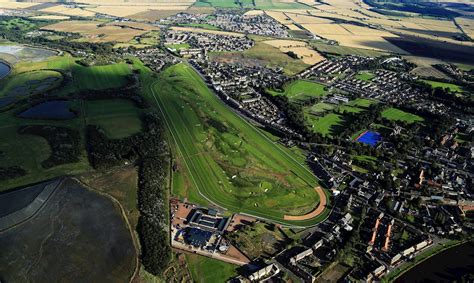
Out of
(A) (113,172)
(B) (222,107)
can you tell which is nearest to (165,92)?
(B) (222,107)

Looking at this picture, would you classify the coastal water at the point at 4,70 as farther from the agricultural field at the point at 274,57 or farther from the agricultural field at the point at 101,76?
the agricultural field at the point at 274,57

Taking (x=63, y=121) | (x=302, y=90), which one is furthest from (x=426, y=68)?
(x=63, y=121)

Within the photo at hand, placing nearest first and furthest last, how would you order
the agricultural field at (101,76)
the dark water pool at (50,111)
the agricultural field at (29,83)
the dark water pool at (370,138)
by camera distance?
the dark water pool at (370,138) < the dark water pool at (50,111) < the agricultural field at (29,83) < the agricultural field at (101,76)

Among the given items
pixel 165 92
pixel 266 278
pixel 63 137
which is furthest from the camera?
pixel 165 92

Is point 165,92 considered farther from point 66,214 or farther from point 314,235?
point 314,235

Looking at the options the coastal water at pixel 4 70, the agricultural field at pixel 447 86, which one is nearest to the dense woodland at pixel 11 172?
the coastal water at pixel 4 70

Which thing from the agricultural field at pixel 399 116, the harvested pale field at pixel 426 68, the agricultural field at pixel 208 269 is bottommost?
the agricultural field at pixel 208 269

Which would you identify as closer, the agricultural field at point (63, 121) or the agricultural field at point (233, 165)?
the agricultural field at point (233, 165)
